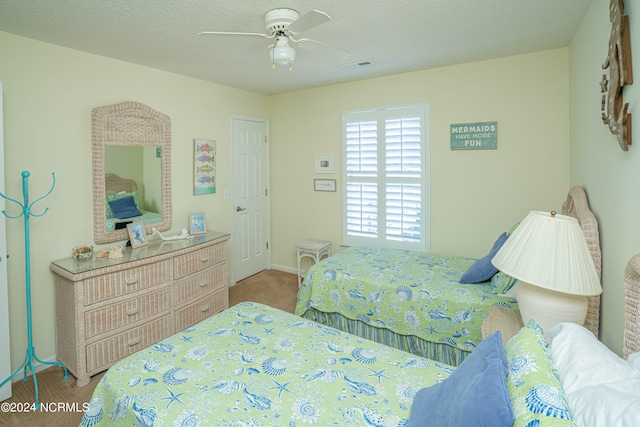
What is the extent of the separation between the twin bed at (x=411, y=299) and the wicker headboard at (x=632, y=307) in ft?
2.22

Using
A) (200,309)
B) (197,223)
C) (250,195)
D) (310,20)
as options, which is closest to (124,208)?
(197,223)

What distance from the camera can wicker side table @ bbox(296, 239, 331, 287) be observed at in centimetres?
433

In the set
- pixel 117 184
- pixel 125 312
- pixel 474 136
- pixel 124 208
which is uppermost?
pixel 474 136

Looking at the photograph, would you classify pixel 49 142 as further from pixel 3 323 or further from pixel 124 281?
pixel 3 323

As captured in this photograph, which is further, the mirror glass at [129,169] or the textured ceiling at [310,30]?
the mirror glass at [129,169]

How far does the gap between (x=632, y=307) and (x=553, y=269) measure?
38cm

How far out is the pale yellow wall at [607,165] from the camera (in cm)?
142

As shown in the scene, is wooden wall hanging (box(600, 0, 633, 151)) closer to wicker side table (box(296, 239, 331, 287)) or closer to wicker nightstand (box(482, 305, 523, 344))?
wicker nightstand (box(482, 305, 523, 344))

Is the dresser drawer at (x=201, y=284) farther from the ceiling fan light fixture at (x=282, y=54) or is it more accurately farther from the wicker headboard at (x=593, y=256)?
the wicker headboard at (x=593, y=256)

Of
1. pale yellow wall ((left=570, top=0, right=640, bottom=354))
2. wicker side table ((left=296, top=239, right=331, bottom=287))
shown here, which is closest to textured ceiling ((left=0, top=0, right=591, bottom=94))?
pale yellow wall ((left=570, top=0, right=640, bottom=354))

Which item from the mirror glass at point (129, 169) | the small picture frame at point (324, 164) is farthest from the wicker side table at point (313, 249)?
the mirror glass at point (129, 169)

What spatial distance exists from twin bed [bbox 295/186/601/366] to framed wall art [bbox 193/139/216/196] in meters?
1.75

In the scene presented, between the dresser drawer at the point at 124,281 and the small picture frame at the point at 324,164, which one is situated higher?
the small picture frame at the point at 324,164

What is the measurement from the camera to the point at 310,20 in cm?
188
